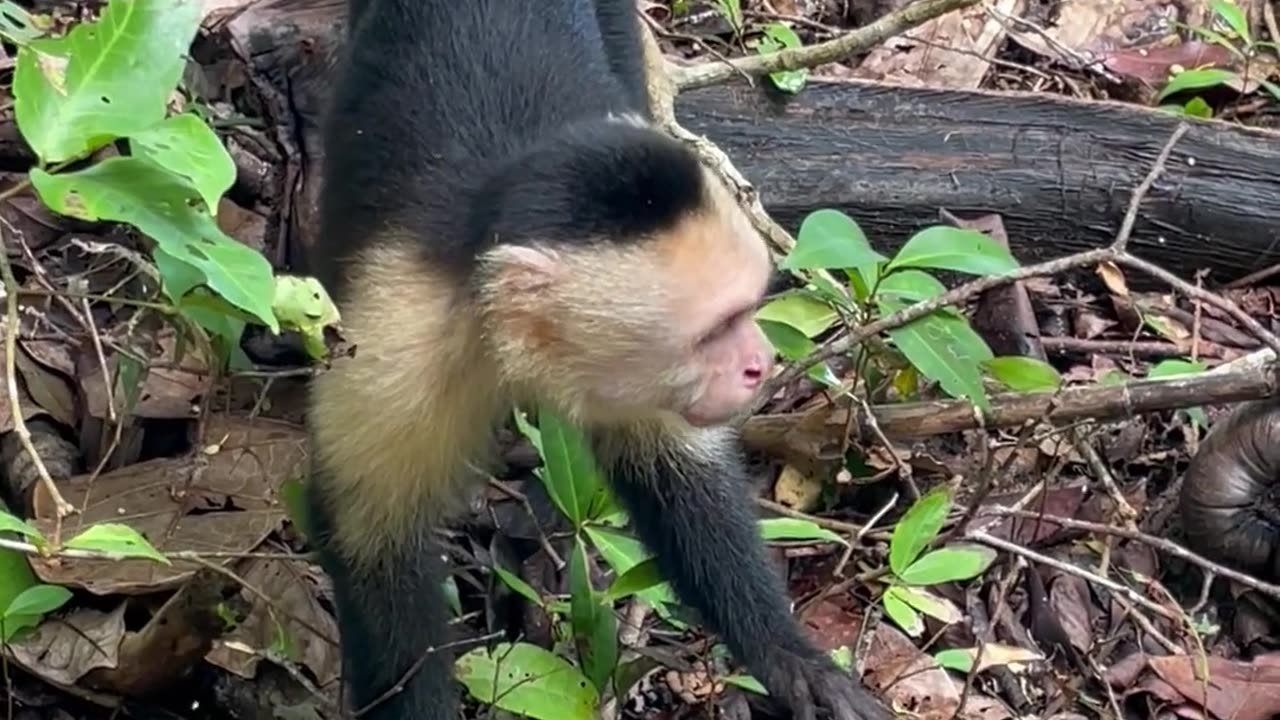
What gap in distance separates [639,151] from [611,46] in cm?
110

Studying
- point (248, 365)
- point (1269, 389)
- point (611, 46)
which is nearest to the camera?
point (1269, 389)

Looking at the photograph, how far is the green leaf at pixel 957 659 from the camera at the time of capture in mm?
2930

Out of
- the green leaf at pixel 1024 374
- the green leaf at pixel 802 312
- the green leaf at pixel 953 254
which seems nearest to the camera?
the green leaf at pixel 953 254

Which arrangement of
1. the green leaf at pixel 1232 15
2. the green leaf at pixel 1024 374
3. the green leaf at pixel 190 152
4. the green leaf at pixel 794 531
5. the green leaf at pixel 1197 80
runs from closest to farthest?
the green leaf at pixel 190 152 < the green leaf at pixel 794 531 < the green leaf at pixel 1024 374 < the green leaf at pixel 1232 15 < the green leaf at pixel 1197 80

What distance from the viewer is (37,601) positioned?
2.68m

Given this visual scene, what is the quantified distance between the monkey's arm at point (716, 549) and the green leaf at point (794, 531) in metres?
0.06

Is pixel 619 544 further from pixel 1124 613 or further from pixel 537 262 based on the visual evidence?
pixel 1124 613

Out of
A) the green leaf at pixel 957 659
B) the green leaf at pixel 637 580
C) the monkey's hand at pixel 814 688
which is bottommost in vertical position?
the green leaf at pixel 957 659

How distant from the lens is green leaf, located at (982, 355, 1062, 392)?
3.13 meters

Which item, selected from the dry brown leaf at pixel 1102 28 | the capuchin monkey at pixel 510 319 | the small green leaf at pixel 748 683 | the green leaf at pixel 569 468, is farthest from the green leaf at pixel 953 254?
the dry brown leaf at pixel 1102 28

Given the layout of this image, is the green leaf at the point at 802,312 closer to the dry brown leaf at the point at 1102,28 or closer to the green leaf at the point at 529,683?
the green leaf at the point at 529,683

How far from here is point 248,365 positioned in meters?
3.17

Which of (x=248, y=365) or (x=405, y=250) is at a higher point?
(x=405, y=250)

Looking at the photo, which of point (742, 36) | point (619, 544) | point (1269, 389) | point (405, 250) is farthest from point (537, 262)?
point (742, 36)
